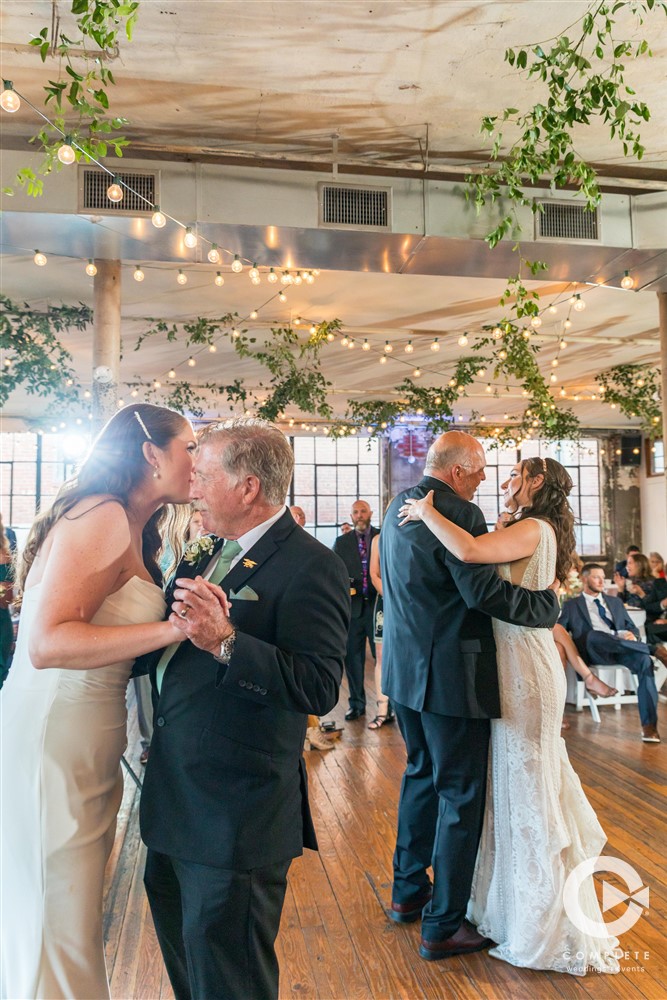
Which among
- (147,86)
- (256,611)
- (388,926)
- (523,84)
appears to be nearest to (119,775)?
(256,611)

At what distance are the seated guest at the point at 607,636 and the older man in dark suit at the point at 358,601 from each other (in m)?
1.77

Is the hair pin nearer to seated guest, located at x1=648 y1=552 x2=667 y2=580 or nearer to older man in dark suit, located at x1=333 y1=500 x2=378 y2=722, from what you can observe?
older man in dark suit, located at x1=333 y1=500 x2=378 y2=722

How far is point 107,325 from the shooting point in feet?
20.4

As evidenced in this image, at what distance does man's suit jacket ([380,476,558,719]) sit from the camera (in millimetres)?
2652

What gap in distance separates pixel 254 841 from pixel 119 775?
1.63ft

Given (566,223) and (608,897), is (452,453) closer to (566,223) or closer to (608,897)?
(608,897)

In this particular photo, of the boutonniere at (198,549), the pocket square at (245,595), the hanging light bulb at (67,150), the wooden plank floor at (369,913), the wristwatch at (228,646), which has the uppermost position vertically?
the hanging light bulb at (67,150)

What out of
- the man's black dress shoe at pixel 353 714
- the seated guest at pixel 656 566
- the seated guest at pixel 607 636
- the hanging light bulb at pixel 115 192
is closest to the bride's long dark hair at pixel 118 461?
the hanging light bulb at pixel 115 192

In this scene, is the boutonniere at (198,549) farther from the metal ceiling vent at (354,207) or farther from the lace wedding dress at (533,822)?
the metal ceiling vent at (354,207)

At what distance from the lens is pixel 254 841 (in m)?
1.59

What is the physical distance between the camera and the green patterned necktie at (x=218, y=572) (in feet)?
5.68

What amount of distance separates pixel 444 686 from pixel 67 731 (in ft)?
Result: 4.72

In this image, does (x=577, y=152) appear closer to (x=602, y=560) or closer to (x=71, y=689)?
(x=71, y=689)

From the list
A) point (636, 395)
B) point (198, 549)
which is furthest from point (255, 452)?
point (636, 395)
